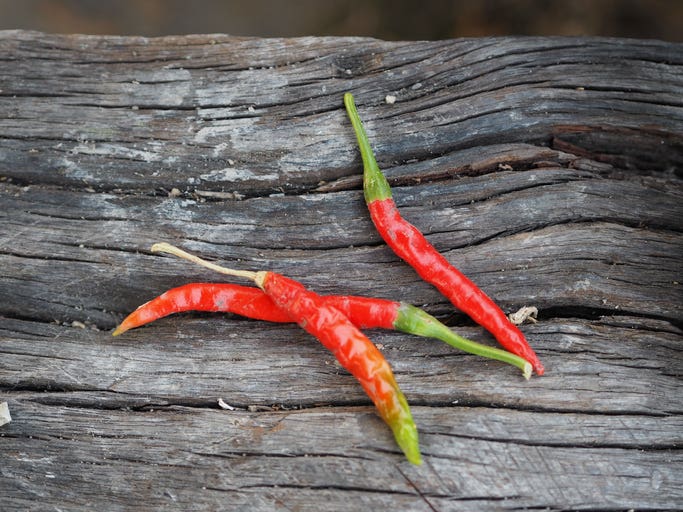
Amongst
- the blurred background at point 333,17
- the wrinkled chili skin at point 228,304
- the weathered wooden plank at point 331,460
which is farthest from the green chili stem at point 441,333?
the blurred background at point 333,17

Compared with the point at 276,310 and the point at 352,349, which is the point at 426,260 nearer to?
the point at 352,349

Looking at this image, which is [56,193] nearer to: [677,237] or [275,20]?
[275,20]

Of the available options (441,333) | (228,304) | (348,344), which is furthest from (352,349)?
(228,304)

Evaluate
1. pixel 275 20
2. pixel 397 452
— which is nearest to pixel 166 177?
pixel 397 452

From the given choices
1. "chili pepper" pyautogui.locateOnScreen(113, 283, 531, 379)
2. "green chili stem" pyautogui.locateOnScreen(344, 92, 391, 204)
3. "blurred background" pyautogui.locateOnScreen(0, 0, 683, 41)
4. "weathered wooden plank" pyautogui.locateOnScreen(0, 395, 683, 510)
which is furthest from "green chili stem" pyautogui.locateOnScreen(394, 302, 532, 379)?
"blurred background" pyautogui.locateOnScreen(0, 0, 683, 41)

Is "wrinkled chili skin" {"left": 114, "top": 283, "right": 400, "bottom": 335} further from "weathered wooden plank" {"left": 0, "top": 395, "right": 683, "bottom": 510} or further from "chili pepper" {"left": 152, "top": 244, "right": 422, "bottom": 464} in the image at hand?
"weathered wooden plank" {"left": 0, "top": 395, "right": 683, "bottom": 510}

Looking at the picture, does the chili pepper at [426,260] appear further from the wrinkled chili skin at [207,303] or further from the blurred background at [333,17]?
the blurred background at [333,17]
